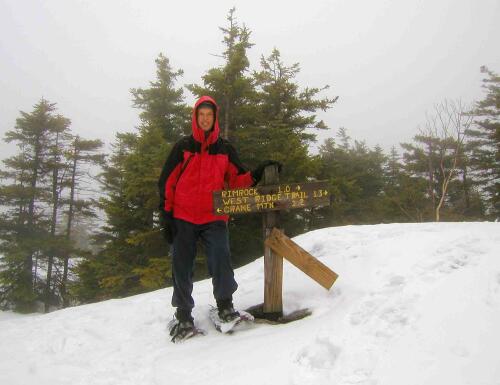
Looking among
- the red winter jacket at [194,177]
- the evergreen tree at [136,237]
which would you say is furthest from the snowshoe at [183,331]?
the evergreen tree at [136,237]

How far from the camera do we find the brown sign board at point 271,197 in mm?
4402

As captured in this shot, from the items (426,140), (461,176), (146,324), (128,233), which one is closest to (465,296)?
(146,324)

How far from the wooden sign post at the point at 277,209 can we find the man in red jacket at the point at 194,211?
245 millimetres

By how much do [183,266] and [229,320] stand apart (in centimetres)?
90

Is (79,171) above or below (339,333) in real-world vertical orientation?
above

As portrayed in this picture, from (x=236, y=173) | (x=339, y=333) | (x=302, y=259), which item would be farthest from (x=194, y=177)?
(x=339, y=333)

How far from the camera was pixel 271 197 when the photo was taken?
4461 mm

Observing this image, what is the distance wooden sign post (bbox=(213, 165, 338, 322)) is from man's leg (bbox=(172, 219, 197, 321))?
19.1 inches

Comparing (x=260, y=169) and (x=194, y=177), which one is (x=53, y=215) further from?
(x=260, y=169)

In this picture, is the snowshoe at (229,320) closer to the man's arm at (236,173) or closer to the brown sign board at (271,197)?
the brown sign board at (271,197)

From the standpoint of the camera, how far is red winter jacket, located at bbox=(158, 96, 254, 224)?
4520 mm

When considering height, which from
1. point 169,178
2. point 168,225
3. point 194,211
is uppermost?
point 169,178

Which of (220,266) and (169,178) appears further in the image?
(169,178)

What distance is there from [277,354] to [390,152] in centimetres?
3594
